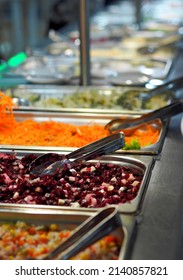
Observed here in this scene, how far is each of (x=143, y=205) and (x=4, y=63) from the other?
2.47m

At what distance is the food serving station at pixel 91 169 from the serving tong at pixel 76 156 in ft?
0.07

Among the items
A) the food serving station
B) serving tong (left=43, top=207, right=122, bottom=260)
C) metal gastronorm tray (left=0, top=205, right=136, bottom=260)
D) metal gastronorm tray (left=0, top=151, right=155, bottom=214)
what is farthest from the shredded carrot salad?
serving tong (left=43, top=207, right=122, bottom=260)

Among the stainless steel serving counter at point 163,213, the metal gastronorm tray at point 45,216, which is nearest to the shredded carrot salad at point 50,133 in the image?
the stainless steel serving counter at point 163,213

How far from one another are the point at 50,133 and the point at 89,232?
44.1 inches

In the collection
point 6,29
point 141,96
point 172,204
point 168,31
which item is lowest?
point 6,29

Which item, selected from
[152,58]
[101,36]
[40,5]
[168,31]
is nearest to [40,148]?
[152,58]

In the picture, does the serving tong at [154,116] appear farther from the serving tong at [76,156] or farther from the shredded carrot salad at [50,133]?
the serving tong at [76,156]

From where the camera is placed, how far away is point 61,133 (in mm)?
2498

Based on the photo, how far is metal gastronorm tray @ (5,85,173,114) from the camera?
2.89 meters

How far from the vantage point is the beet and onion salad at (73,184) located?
1762mm

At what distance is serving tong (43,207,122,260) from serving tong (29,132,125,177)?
1.60ft

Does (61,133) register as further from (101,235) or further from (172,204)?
(101,235)

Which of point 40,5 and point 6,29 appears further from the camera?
point 40,5

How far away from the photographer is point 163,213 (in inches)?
64.5
